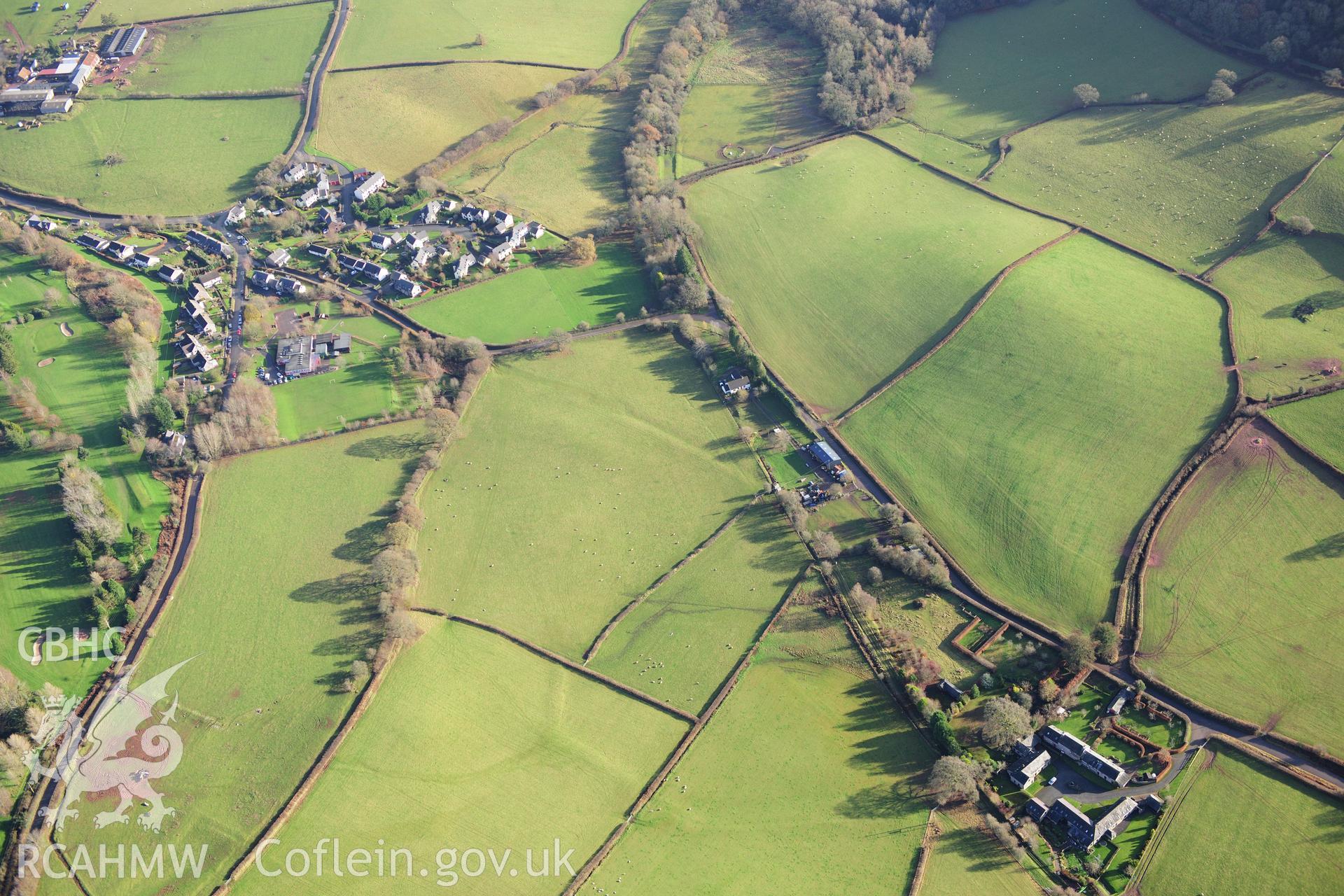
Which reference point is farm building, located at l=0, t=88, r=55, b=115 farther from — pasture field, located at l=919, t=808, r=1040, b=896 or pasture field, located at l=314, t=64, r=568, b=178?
pasture field, located at l=919, t=808, r=1040, b=896

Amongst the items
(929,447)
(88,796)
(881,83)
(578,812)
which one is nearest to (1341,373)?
(929,447)

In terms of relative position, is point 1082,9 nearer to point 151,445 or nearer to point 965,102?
point 965,102

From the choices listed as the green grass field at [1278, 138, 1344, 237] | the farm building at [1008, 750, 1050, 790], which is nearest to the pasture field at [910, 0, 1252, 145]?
the green grass field at [1278, 138, 1344, 237]

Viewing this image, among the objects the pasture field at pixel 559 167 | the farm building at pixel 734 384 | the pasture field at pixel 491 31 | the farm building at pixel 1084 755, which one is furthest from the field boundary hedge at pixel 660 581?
the pasture field at pixel 491 31

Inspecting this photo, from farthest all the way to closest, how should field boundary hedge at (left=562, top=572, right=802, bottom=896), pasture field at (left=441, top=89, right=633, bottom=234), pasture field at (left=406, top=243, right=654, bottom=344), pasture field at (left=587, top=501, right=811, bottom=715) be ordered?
1. pasture field at (left=441, top=89, right=633, bottom=234)
2. pasture field at (left=406, top=243, right=654, bottom=344)
3. pasture field at (left=587, top=501, right=811, bottom=715)
4. field boundary hedge at (left=562, top=572, right=802, bottom=896)

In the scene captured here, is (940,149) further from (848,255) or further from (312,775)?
(312,775)

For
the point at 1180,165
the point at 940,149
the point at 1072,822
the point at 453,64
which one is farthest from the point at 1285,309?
the point at 453,64

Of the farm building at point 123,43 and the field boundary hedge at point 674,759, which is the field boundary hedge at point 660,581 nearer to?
the field boundary hedge at point 674,759
